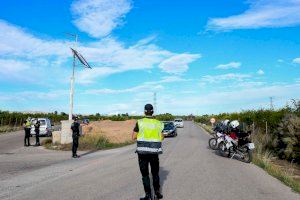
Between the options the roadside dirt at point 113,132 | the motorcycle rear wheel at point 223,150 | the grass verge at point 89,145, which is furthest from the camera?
the roadside dirt at point 113,132

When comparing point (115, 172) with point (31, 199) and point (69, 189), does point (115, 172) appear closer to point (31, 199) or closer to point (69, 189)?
point (69, 189)

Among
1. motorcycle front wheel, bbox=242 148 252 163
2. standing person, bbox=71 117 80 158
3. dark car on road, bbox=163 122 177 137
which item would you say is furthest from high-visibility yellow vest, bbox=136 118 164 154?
dark car on road, bbox=163 122 177 137

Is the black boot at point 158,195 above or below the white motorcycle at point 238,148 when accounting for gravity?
below

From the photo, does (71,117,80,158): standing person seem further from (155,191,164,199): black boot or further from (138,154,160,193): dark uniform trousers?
(155,191,164,199): black boot

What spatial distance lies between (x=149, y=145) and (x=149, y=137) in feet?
0.58

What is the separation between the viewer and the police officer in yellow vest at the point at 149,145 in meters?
8.98

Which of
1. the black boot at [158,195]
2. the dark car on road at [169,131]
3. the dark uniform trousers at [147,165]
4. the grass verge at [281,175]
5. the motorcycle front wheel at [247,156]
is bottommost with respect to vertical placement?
the grass verge at [281,175]

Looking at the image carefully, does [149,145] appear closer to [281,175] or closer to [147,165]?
[147,165]

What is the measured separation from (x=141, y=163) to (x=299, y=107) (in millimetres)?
17764

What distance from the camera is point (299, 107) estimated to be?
80.2 feet

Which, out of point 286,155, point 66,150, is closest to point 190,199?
point 286,155

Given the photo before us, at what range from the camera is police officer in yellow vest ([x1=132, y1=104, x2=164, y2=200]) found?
898 centimetres

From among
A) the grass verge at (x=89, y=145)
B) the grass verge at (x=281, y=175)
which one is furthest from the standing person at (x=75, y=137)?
the grass verge at (x=281, y=175)

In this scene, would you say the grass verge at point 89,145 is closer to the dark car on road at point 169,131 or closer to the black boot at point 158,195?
the dark car on road at point 169,131
